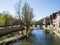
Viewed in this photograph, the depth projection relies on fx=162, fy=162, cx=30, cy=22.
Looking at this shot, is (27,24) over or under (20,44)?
over

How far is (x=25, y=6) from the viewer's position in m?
41.4

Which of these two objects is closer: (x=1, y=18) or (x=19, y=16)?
(x=19, y=16)

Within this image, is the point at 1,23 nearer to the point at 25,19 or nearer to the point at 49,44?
the point at 25,19

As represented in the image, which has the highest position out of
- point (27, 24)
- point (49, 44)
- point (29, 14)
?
point (29, 14)

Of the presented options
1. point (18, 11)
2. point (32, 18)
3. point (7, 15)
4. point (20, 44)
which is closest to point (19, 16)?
point (18, 11)

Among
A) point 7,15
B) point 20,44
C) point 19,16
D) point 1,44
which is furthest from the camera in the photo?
point 7,15

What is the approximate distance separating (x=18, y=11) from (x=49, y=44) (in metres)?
18.0

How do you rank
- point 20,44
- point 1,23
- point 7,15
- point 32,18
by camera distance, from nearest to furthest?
1. point 20,44
2. point 32,18
3. point 1,23
4. point 7,15

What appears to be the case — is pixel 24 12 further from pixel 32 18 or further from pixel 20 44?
pixel 20 44

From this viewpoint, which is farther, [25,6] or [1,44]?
[25,6]

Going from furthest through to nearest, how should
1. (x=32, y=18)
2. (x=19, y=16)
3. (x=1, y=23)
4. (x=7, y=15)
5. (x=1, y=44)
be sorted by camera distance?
(x=7, y=15)
(x=1, y=23)
(x=32, y=18)
(x=19, y=16)
(x=1, y=44)

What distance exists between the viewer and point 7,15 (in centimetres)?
6462

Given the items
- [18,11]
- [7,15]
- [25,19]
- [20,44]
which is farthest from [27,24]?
[7,15]

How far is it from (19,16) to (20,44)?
53.9ft
